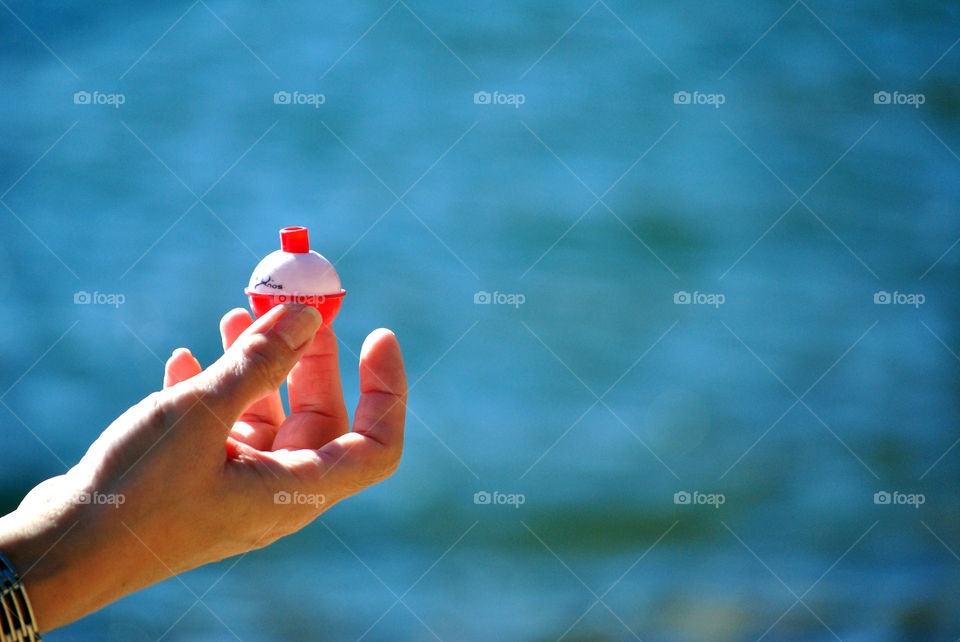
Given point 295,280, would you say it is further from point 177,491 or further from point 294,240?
point 177,491

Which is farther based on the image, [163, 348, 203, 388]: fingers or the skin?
[163, 348, 203, 388]: fingers

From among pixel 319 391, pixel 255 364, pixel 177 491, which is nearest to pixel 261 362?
pixel 255 364

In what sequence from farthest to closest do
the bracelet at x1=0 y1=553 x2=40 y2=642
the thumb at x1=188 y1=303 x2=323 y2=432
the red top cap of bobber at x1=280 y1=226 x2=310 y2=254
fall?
1. the red top cap of bobber at x1=280 y1=226 x2=310 y2=254
2. the thumb at x1=188 y1=303 x2=323 y2=432
3. the bracelet at x1=0 y1=553 x2=40 y2=642

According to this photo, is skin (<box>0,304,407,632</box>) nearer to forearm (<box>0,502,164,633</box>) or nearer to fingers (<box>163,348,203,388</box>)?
forearm (<box>0,502,164,633</box>)

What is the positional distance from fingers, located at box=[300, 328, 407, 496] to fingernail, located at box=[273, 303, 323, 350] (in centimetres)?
15

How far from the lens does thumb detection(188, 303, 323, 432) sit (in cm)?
90

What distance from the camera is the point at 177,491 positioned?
0.91 m

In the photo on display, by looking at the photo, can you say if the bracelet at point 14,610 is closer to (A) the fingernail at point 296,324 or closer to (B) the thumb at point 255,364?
(B) the thumb at point 255,364

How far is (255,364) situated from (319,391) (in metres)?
0.27

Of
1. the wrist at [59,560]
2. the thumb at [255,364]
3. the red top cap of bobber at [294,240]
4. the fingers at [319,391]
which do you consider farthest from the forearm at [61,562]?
the red top cap of bobber at [294,240]

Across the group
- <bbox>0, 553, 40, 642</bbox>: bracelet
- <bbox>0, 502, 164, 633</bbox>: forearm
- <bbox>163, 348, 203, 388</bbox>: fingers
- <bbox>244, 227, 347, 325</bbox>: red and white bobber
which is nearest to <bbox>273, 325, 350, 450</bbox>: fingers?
<bbox>244, 227, 347, 325</bbox>: red and white bobber

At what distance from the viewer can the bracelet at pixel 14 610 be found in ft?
2.51

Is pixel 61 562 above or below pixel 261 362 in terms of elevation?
below

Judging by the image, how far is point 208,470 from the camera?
3.01ft
